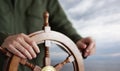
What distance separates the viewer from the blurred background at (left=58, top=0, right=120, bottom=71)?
2252 mm

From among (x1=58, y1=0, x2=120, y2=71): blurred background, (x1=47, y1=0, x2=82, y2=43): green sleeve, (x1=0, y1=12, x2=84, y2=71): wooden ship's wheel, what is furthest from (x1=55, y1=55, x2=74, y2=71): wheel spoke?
(x1=58, y1=0, x2=120, y2=71): blurred background

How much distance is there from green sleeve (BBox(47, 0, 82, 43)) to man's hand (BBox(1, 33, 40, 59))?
0.38 m

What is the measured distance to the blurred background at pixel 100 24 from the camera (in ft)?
7.39

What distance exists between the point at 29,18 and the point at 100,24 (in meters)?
1.09

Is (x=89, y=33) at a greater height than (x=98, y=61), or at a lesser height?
greater

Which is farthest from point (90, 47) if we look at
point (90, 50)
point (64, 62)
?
point (64, 62)

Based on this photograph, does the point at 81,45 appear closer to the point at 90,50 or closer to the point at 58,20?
the point at 90,50

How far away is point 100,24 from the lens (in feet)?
7.62

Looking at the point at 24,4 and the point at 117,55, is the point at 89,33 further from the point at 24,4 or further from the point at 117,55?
the point at 24,4

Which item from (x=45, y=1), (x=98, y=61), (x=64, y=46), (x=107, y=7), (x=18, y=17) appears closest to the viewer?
(x=64, y=46)

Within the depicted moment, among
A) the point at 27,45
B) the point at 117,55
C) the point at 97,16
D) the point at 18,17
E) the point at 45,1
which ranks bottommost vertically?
the point at 27,45

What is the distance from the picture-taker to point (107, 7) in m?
2.37

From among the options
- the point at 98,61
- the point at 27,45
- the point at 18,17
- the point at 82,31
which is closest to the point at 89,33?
the point at 82,31

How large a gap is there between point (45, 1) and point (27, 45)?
0.46 m
